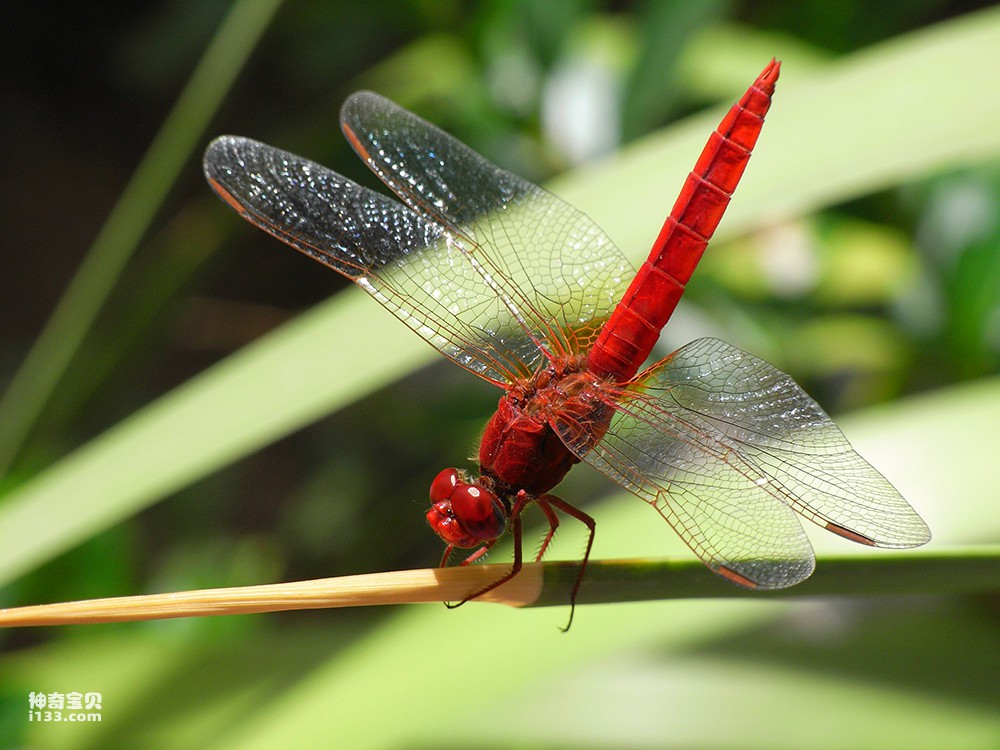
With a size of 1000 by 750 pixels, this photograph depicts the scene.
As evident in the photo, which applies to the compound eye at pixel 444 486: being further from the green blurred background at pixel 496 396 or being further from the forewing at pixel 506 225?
the forewing at pixel 506 225

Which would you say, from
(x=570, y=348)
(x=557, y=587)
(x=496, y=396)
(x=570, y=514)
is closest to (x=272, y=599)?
(x=557, y=587)

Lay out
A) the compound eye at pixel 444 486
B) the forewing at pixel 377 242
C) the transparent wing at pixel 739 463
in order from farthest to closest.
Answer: the forewing at pixel 377 242 < the compound eye at pixel 444 486 < the transparent wing at pixel 739 463

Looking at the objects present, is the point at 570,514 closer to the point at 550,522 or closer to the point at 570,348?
the point at 550,522

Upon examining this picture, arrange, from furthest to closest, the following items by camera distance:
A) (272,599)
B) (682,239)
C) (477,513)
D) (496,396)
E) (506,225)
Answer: (496,396), (506,225), (682,239), (477,513), (272,599)

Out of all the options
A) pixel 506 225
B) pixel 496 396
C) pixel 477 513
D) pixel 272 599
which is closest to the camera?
pixel 272 599

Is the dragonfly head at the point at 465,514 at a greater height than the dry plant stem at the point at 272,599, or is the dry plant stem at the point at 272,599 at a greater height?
the dragonfly head at the point at 465,514

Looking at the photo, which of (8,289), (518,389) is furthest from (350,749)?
(8,289)

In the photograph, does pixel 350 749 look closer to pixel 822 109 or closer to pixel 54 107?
pixel 822 109

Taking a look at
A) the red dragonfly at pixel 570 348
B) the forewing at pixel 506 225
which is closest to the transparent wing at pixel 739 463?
the red dragonfly at pixel 570 348
